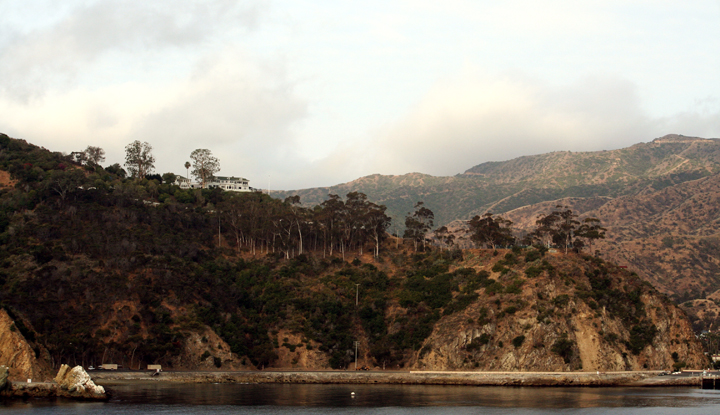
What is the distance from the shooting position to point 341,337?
411 ft

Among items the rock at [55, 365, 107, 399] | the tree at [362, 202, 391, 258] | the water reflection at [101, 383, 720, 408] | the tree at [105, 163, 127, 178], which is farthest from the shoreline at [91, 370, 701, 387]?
the tree at [105, 163, 127, 178]

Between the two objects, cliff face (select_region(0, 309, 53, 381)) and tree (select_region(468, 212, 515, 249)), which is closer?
cliff face (select_region(0, 309, 53, 381))

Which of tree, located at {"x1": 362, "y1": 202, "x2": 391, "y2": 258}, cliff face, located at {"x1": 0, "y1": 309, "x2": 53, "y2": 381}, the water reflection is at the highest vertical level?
tree, located at {"x1": 362, "y1": 202, "x2": 391, "y2": 258}

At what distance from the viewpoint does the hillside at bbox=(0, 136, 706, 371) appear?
113m

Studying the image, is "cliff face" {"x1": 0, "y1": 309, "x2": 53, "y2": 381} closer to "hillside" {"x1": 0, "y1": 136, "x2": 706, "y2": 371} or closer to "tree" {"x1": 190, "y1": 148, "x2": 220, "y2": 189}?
"hillside" {"x1": 0, "y1": 136, "x2": 706, "y2": 371}

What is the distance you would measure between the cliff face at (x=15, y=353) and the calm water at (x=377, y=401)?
803 cm

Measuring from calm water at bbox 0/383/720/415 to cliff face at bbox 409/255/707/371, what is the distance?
8.57m

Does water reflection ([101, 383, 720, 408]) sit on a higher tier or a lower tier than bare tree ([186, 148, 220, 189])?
lower

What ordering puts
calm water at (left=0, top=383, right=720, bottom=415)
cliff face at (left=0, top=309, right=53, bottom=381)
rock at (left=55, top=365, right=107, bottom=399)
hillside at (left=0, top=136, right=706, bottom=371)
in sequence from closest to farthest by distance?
calm water at (left=0, top=383, right=720, bottom=415)
rock at (left=55, top=365, right=107, bottom=399)
cliff face at (left=0, top=309, right=53, bottom=381)
hillside at (left=0, top=136, right=706, bottom=371)

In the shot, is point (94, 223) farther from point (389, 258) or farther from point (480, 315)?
point (480, 315)

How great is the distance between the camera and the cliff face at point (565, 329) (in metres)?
113

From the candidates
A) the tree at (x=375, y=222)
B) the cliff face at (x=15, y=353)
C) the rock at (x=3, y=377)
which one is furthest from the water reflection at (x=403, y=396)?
the tree at (x=375, y=222)

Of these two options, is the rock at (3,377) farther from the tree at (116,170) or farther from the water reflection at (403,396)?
the tree at (116,170)

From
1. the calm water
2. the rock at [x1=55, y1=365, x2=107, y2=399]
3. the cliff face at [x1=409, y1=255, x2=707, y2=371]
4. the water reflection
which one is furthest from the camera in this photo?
the cliff face at [x1=409, y1=255, x2=707, y2=371]
